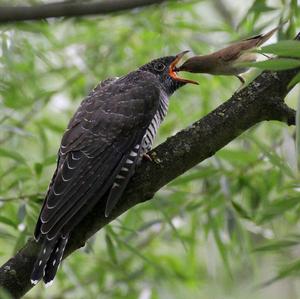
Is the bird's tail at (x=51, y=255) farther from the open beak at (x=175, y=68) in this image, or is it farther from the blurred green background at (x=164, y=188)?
the open beak at (x=175, y=68)

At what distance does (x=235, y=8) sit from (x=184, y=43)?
236 cm

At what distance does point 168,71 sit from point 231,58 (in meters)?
0.98

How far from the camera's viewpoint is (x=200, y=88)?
4637 mm

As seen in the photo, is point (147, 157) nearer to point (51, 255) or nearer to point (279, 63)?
point (51, 255)

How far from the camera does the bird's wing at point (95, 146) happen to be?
114 inches

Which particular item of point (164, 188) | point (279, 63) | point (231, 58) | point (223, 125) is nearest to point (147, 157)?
point (223, 125)

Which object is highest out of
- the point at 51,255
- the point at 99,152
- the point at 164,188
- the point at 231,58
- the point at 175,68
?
the point at 175,68

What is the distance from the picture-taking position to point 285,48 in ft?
7.18

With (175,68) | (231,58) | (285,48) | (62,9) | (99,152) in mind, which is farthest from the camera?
(175,68)

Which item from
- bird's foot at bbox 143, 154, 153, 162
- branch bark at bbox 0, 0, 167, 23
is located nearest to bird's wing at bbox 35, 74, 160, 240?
bird's foot at bbox 143, 154, 153, 162

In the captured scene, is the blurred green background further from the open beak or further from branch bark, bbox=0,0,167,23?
branch bark, bbox=0,0,167,23

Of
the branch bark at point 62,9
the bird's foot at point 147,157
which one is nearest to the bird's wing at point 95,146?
the bird's foot at point 147,157

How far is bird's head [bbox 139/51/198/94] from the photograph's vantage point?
13.1ft

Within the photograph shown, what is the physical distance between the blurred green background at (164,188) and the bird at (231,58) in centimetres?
14
